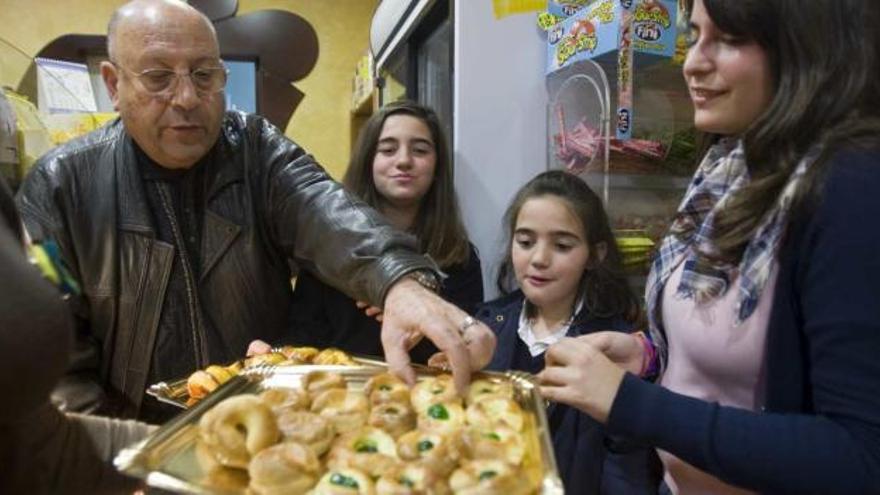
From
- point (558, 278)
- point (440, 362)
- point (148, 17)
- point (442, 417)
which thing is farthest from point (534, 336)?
point (148, 17)

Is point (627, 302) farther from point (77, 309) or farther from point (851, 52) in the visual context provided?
point (77, 309)

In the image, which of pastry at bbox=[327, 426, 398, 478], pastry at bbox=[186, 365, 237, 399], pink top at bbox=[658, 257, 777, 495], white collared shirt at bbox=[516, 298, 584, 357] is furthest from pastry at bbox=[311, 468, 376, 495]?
white collared shirt at bbox=[516, 298, 584, 357]

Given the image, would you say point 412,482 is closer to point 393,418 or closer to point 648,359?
point 393,418

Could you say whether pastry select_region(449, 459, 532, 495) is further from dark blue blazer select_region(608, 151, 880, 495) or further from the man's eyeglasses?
the man's eyeglasses

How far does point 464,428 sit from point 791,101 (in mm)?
642

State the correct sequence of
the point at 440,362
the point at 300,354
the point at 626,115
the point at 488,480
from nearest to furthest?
the point at 488,480 → the point at 440,362 → the point at 300,354 → the point at 626,115

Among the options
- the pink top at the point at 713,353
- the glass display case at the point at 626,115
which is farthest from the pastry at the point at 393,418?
the glass display case at the point at 626,115

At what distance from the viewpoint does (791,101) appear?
0.90m

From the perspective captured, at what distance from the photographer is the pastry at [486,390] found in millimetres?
1035

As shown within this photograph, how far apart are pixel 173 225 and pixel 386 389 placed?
781mm

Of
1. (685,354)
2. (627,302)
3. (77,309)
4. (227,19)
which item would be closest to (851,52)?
(685,354)

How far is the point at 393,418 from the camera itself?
3.14 feet

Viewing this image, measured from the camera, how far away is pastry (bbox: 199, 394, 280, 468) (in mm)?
829

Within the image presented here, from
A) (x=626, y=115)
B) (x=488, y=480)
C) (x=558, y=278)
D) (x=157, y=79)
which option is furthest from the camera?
(x=626, y=115)
